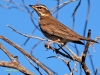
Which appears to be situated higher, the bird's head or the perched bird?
the bird's head

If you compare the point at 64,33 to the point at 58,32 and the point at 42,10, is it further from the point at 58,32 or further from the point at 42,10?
the point at 42,10

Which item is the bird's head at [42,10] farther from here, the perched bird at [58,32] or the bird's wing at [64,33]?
the bird's wing at [64,33]

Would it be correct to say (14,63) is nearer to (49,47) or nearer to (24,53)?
(24,53)

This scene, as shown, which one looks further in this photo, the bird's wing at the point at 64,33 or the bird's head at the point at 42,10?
the bird's head at the point at 42,10

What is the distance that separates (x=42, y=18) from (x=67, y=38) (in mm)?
1390

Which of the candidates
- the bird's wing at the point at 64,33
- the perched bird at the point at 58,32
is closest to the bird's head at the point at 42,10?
the perched bird at the point at 58,32

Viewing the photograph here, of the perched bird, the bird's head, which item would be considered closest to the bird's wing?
the perched bird

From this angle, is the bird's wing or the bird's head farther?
the bird's head

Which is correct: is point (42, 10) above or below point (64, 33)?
above

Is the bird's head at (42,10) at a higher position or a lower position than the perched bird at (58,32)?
higher

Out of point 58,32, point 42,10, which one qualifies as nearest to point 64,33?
point 58,32

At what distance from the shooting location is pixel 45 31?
4344 mm

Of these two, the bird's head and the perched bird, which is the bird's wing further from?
the bird's head

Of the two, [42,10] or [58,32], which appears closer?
[58,32]
